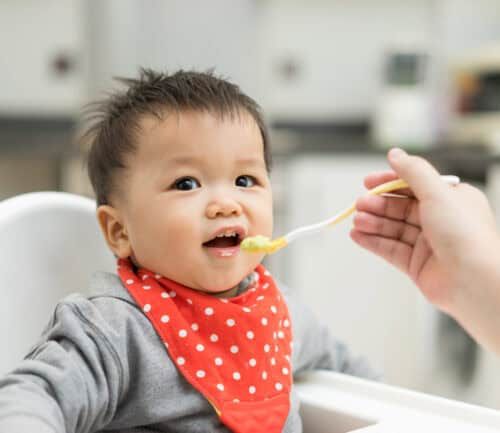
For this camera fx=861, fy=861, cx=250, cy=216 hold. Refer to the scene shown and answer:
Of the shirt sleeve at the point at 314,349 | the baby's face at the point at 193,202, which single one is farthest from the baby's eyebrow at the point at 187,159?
the shirt sleeve at the point at 314,349

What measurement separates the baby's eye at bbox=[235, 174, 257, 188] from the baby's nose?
1.9 inches

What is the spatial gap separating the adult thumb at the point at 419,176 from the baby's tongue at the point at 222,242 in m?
0.18

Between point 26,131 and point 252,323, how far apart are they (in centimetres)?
209

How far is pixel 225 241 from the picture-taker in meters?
0.86

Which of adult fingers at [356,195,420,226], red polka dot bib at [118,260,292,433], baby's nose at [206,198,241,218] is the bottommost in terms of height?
red polka dot bib at [118,260,292,433]

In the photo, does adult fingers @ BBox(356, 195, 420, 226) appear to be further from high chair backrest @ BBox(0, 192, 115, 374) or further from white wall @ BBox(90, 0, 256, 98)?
white wall @ BBox(90, 0, 256, 98)

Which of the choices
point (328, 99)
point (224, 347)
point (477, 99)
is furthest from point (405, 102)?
point (224, 347)

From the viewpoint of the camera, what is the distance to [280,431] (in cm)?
84

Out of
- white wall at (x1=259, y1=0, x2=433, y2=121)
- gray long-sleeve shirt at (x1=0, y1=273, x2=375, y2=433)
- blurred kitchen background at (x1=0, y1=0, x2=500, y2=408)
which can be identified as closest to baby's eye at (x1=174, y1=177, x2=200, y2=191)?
gray long-sleeve shirt at (x1=0, y1=273, x2=375, y2=433)

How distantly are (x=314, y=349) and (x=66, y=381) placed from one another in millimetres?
356

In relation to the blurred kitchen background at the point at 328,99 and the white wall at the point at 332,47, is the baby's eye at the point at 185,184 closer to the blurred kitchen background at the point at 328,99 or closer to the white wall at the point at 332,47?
the blurred kitchen background at the point at 328,99

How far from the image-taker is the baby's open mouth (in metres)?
0.84

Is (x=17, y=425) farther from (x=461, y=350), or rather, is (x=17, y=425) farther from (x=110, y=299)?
(x=461, y=350)

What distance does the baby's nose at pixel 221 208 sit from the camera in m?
0.82
